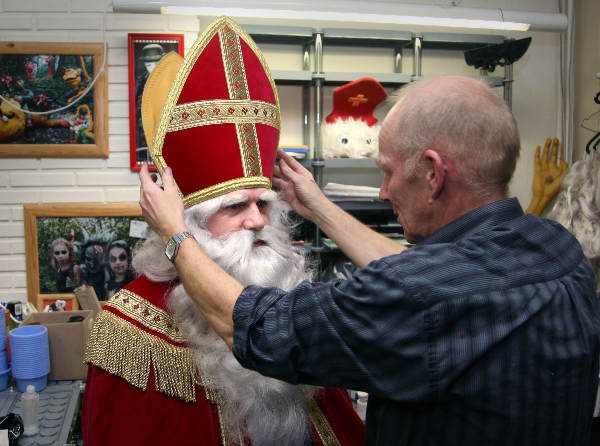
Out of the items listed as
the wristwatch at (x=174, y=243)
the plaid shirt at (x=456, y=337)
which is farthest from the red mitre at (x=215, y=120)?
the plaid shirt at (x=456, y=337)

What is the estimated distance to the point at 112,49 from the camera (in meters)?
2.86

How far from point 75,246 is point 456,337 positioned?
272 centimetres

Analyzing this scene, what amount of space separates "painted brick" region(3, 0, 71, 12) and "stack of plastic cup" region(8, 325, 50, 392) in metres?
1.90

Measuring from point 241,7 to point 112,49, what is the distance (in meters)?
1.05

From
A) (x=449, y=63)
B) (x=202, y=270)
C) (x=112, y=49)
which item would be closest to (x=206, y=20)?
(x=112, y=49)

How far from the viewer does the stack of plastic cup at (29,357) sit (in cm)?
202

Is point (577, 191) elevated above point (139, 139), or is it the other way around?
point (139, 139)

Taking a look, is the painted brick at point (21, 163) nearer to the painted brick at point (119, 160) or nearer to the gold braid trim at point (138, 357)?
the painted brick at point (119, 160)

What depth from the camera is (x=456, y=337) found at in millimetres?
868

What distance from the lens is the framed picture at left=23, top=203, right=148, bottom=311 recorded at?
2.94m

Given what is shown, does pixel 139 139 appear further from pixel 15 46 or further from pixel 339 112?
pixel 339 112

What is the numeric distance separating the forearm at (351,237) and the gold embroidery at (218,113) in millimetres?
436

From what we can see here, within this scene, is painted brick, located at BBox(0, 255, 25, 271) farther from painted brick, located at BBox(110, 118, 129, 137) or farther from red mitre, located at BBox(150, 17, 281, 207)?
red mitre, located at BBox(150, 17, 281, 207)

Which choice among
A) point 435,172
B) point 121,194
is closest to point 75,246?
point 121,194
